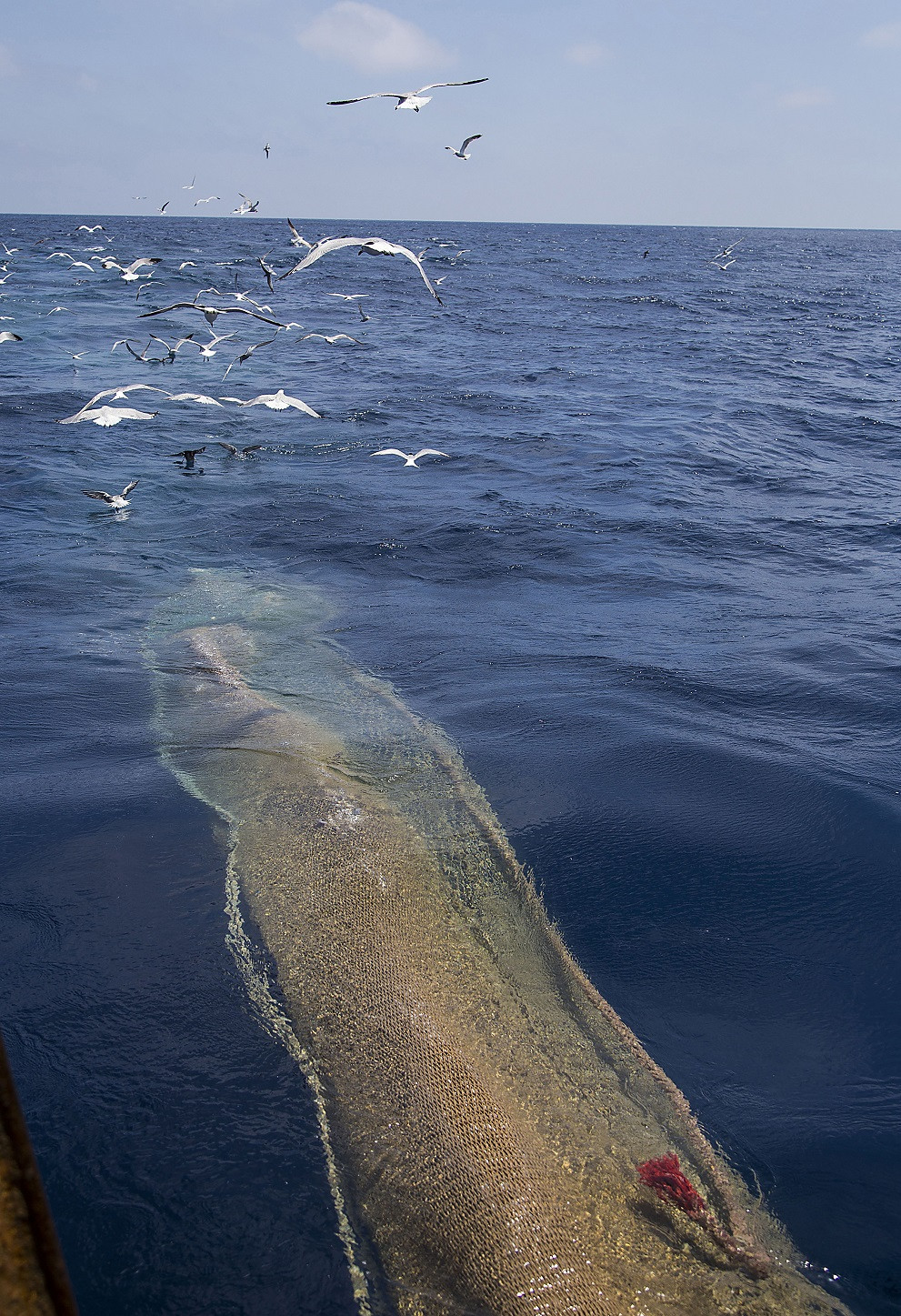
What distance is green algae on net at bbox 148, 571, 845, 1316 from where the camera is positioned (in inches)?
118

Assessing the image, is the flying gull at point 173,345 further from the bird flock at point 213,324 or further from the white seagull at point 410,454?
the white seagull at point 410,454

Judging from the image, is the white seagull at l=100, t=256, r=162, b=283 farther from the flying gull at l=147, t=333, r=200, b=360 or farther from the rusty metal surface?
the rusty metal surface

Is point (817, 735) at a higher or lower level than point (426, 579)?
lower

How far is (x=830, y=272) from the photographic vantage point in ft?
212

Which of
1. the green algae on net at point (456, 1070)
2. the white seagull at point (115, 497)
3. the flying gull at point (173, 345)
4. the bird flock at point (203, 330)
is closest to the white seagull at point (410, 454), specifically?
the bird flock at point (203, 330)

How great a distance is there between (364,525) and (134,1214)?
9.64 m

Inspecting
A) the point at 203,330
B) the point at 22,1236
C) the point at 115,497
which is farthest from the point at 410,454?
the point at 203,330

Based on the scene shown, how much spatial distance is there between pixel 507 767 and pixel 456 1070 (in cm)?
274

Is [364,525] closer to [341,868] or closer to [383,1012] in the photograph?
[341,868]

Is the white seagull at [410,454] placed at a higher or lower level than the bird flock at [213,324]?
lower

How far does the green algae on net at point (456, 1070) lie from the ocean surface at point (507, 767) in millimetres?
165

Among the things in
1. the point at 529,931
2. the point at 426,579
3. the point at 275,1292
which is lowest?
the point at 275,1292

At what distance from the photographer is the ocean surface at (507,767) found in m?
3.46

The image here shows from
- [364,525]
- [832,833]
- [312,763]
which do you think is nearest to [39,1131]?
[312,763]
